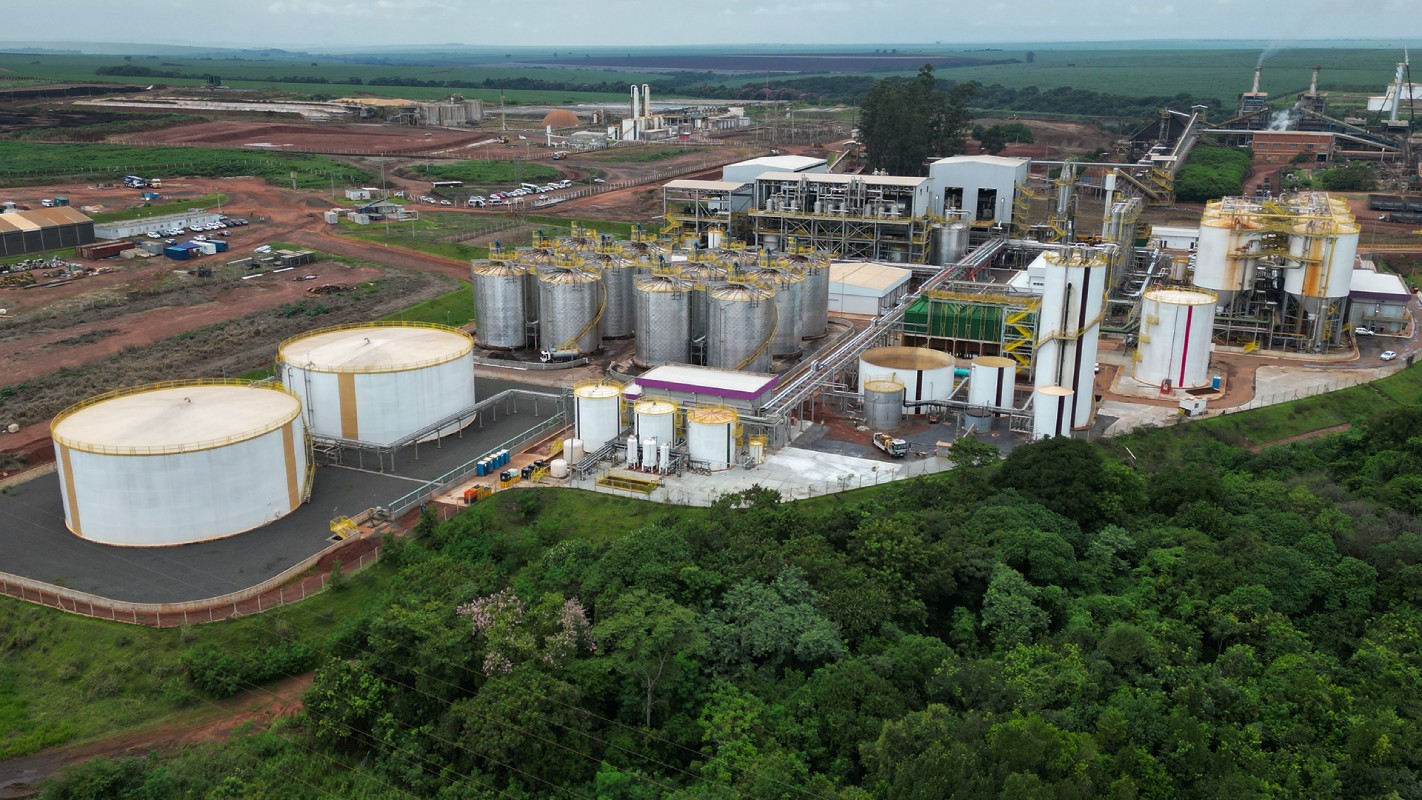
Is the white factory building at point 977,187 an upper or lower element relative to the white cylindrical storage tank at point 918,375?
upper

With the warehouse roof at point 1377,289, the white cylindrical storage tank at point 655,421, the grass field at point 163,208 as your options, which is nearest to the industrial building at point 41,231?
the grass field at point 163,208

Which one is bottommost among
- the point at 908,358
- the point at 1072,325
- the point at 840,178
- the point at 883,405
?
the point at 883,405

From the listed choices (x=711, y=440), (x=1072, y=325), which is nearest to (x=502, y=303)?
(x=711, y=440)

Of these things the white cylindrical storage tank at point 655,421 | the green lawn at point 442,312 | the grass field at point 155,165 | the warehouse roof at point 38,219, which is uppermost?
the grass field at point 155,165

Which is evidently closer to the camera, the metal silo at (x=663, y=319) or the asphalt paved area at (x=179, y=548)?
the asphalt paved area at (x=179, y=548)

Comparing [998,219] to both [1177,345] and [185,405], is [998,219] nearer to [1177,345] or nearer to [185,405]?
[1177,345]

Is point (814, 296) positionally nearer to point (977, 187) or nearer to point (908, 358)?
point (908, 358)

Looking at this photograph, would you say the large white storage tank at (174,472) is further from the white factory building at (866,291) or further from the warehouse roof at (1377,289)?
the warehouse roof at (1377,289)

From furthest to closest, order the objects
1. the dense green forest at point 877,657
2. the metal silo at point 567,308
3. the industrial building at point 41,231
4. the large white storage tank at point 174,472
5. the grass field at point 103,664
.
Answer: the industrial building at point 41,231 < the metal silo at point 567,308 < the large white storage tank at point 174,472 < the grass field at point 103,664 < the dense green forest at point 877,657
